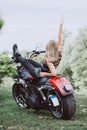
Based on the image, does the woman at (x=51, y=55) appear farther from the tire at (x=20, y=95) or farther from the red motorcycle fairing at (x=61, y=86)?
the tire at (x=20, y=95)

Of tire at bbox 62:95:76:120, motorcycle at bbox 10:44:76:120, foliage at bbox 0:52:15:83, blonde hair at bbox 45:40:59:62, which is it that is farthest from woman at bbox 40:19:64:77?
foliage at bbox 0:52:15:83

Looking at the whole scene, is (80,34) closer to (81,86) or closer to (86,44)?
(86,44)

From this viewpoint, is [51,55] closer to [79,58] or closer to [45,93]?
[45,93]

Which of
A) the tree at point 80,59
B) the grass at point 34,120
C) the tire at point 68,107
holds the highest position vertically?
the tire at point 68,107

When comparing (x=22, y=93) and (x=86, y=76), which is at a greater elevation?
(x=22, y=93)

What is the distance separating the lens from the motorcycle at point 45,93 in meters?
9.11

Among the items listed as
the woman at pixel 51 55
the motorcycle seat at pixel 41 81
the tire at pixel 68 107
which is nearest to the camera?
the tire at pixel 68 107

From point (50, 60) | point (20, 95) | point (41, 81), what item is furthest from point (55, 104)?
point (20, 95)

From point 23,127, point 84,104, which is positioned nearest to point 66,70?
point 84,104

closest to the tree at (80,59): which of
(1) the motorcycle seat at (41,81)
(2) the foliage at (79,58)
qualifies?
(2) the foliage at (79,58)

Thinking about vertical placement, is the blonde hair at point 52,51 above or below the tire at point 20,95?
above

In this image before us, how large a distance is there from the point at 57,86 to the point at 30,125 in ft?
3.77

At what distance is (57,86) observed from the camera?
9.12m

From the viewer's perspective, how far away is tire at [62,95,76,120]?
9.05m
